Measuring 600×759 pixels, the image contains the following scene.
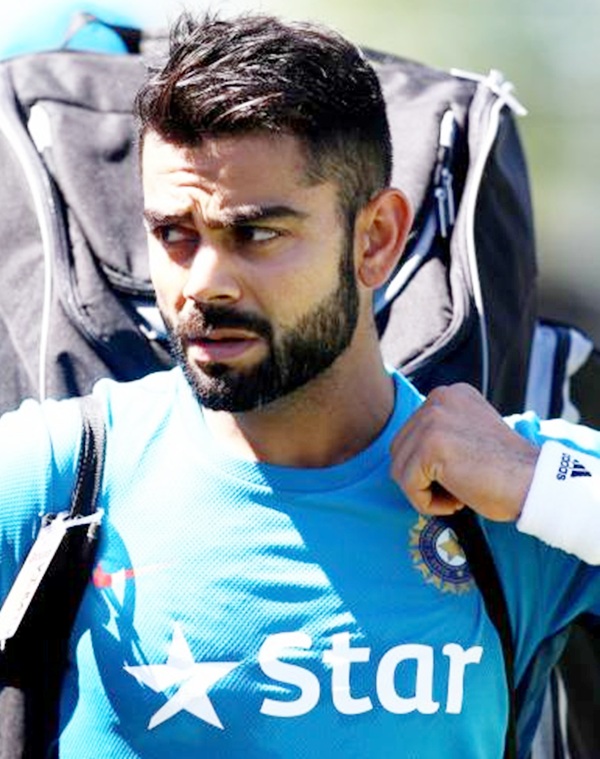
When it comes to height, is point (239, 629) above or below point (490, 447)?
below

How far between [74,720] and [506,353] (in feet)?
3.28

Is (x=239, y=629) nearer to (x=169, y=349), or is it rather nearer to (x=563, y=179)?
(x=169, y=349)

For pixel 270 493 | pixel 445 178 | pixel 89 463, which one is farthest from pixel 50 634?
pixel 445 178

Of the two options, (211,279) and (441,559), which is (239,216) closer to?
(211,279)

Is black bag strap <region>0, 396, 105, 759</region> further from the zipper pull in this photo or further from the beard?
the zipper pull

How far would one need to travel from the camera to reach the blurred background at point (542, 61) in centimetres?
663

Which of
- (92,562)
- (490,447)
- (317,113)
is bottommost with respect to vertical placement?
(92,562)

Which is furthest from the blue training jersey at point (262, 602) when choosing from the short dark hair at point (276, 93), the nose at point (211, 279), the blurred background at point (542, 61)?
the blurred background at point (542, 61)

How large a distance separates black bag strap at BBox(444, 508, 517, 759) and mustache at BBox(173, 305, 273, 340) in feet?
1.19

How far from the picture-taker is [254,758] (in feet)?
7.61

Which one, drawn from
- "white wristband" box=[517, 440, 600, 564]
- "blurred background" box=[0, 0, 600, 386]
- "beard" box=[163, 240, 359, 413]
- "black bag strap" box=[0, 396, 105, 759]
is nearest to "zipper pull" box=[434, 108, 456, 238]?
"beard" box=[163, 240, 359, 413]

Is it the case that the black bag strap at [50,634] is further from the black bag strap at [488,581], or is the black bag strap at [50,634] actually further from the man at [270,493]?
the black bag strap at [488,581]

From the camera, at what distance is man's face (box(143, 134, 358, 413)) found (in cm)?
232

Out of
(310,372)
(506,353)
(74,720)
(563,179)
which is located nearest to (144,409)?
(310,372)
